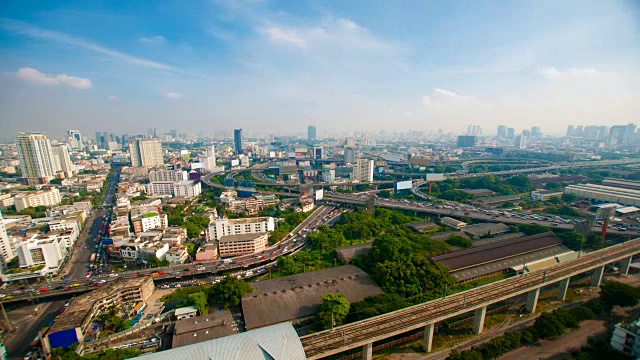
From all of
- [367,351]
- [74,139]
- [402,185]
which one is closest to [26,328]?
[367,351]

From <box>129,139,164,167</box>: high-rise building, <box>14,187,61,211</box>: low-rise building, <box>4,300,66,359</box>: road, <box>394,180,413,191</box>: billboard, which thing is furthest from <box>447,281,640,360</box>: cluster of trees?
<box>129,139,164,167</box>: high-rise building

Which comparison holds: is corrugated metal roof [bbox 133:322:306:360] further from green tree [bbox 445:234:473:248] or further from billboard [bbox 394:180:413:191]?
billboard [bbox 394:180:413:191]

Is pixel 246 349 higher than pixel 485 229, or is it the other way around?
pixel 246 349

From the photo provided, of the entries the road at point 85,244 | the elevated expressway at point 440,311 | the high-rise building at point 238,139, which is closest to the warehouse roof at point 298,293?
the elevated expressway at point 440,311

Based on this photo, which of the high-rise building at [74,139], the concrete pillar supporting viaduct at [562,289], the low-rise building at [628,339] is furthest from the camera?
the high-rise building at [74,139]

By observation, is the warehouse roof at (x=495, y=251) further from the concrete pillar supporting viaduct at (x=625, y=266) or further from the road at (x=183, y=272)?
the road at (x=183, y=272)

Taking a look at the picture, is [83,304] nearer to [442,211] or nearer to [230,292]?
[230,292]

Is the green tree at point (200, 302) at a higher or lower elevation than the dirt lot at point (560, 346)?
higher
